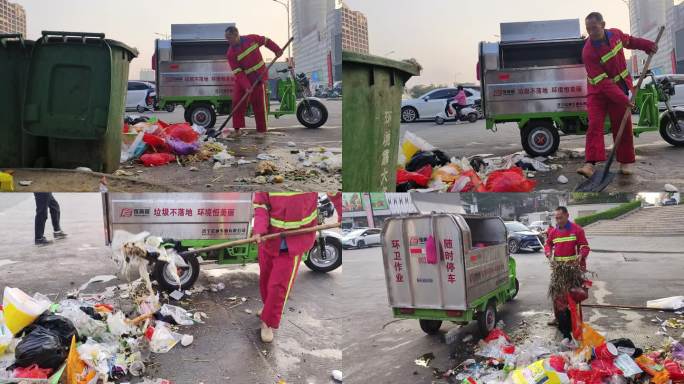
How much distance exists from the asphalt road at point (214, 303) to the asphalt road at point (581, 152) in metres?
1.51

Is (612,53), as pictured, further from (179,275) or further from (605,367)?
(179,275)

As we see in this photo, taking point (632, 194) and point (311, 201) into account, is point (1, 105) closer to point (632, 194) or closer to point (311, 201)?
point (311, 201)

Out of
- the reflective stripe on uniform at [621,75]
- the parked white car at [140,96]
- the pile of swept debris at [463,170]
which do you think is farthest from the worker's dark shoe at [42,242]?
the reflective stripe on uniform at [621,75]

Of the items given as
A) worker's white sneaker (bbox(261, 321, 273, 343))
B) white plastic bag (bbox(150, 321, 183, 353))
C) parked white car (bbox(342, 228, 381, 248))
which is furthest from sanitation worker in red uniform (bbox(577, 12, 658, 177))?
white plastic bag (bbox(150, 321, 183, 353))

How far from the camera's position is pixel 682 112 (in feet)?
10.6

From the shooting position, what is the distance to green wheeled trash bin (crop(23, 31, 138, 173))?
2.84 m

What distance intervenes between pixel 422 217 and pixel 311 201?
31.3 inches

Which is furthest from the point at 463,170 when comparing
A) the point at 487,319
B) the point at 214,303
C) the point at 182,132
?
the point at 214,303

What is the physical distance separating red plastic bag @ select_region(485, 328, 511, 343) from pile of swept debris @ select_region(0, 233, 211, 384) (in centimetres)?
202

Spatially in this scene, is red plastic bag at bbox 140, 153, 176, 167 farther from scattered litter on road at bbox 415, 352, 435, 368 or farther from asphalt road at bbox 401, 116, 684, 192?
scattered litter on road at bbox 415, 352, 435, 368

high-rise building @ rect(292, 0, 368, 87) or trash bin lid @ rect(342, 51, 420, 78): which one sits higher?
high-rise building @ rect(292, 0, 368, 87)

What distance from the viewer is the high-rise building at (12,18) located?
2850 millimetres

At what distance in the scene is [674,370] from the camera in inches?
134

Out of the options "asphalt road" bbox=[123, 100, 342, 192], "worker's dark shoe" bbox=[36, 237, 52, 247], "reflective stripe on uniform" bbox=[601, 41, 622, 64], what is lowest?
"worker's dark shoe" bbox=[36, 237, 52, 247]
